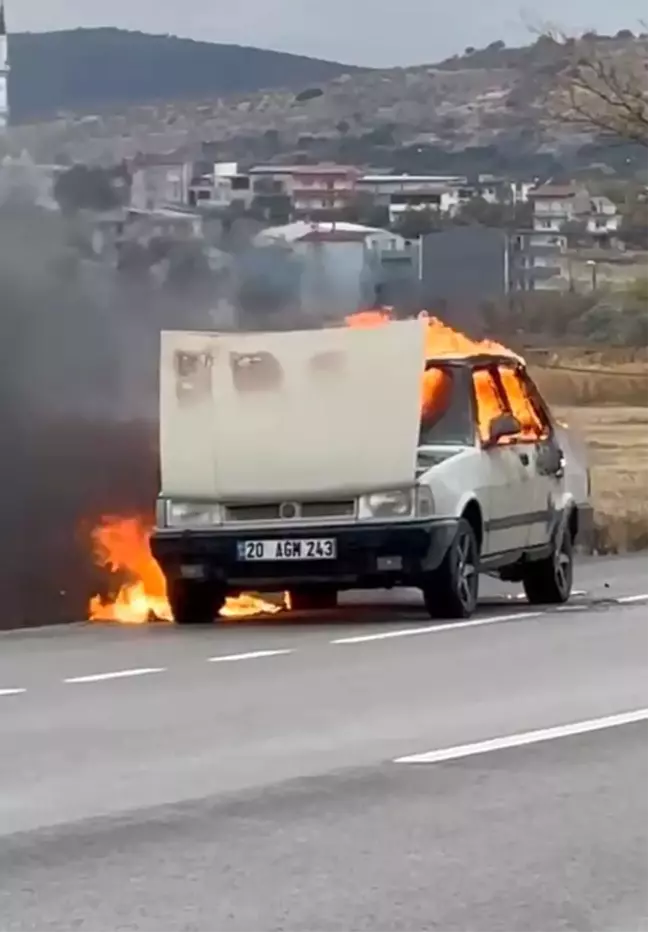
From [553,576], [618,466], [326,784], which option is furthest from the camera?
[618,466]

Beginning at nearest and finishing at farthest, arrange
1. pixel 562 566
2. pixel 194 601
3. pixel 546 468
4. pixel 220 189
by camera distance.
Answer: pixel 194 601, pixel 546 468, pixel 562 566, pixel 220 189

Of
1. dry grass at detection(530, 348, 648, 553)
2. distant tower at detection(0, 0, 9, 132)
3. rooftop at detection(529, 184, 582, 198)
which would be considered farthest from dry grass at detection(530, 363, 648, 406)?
distant tower at detection(0, 0, 9, 132)

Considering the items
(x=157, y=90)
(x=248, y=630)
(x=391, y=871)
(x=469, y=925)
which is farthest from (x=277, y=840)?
(x=157, y=90)

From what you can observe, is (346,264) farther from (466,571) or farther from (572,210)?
(466,571)

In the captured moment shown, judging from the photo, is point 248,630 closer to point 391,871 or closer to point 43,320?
point 391,871

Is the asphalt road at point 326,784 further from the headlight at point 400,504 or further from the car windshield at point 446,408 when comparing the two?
the car windshield at point 446,408

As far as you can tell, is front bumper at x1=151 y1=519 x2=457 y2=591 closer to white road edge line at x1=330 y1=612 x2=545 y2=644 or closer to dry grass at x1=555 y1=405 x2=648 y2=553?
white road edge line at x1=330 y1=612 x2=545 y2=644

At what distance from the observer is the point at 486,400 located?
1959 cm

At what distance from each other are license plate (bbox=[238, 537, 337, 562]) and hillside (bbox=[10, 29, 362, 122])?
1694cm

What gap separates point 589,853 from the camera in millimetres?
9078

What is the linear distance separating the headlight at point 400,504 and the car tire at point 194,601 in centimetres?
126

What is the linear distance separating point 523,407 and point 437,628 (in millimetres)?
2780

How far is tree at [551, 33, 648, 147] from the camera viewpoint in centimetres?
3756

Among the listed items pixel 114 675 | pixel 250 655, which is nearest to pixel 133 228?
pixel 250 655
